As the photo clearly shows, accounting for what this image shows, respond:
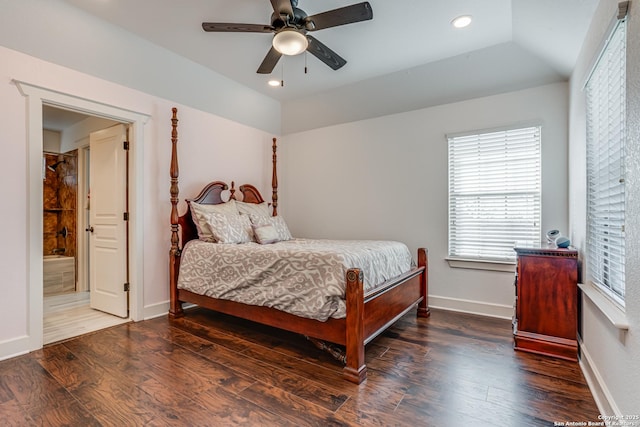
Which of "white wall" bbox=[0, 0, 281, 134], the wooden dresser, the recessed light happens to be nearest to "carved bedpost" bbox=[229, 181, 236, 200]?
"white wall" bbox=[0, 0, 281, 134]

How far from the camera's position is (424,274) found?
11.5ft

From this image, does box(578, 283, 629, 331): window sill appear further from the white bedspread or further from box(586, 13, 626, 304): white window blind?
the white bedspread

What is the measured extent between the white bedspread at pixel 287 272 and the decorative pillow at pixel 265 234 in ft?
1.64

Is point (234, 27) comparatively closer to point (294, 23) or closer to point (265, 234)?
point (294, 23)

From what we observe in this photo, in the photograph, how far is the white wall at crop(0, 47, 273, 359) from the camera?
2512 millimetres

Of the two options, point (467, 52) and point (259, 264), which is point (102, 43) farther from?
point (467, 52)

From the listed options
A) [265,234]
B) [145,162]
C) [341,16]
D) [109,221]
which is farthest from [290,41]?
[109,221]

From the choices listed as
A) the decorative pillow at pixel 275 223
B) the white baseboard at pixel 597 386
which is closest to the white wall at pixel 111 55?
the decorative pillow at pixel 275 223

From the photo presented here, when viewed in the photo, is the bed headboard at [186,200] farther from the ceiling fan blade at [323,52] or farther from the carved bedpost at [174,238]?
the ceiling fan blade at [323,52]

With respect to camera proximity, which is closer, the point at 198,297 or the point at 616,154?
the point at 616,154

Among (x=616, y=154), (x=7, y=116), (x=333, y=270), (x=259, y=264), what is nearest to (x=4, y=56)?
(x=7, y=116)

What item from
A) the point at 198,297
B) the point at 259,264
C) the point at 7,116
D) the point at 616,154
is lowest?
the point at 198,297

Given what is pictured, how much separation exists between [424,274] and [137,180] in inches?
131

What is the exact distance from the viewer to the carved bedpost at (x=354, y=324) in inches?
84.4
